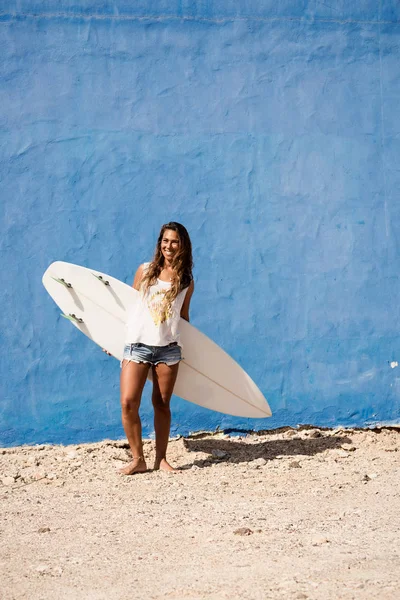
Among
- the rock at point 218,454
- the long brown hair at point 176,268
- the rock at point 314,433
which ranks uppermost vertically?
the long brown hair at point 176,268

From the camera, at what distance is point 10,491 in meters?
3.86

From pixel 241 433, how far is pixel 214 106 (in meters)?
2.06

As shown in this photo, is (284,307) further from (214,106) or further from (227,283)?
(214,106)

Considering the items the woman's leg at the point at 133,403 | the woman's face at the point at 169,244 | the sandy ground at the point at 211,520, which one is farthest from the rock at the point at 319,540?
the woman's face at the point at 169,244

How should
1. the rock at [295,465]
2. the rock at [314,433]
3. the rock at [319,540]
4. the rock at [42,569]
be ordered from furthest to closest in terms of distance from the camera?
the rock at [314,433] < the rock at [295,465] < the rock at [319,540] < the rock at [42,569]

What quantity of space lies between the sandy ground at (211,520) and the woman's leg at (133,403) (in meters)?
0.08

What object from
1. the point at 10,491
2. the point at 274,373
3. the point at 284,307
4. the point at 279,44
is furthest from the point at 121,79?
the point at 10,491

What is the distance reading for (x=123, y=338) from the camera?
4.29 meters

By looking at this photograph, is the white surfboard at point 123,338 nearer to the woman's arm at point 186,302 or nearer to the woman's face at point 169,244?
the woman's arm at point 186,302

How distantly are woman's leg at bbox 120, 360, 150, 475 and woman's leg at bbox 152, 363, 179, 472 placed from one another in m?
0.09

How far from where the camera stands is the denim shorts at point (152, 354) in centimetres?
397

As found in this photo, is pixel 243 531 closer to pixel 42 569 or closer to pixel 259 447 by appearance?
pixel 42 569

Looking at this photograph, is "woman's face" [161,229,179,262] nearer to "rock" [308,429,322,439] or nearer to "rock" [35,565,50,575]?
"rock" [308,429,322,439]

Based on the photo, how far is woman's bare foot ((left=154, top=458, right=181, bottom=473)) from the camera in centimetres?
405
